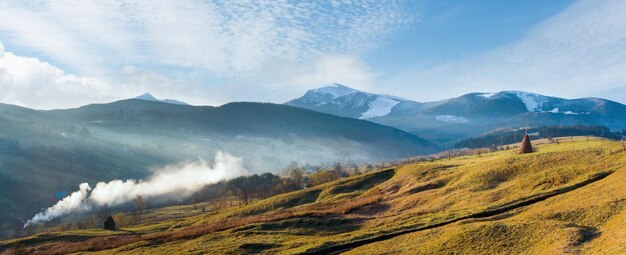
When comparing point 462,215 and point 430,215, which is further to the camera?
point 430,215

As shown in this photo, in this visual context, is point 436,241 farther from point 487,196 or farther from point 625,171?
point 625,171

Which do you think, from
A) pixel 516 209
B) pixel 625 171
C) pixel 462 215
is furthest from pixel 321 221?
pixel 625 171

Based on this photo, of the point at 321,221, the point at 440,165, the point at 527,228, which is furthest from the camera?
the point at 440,165

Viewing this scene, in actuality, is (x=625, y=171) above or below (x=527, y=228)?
above

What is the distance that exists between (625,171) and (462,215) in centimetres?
2157

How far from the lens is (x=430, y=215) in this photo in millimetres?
60094

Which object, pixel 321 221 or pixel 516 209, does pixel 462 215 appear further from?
pixel 321 221

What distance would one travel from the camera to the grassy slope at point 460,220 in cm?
4184

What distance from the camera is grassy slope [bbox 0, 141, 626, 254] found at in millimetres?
41844

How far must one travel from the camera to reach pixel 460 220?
173 ft

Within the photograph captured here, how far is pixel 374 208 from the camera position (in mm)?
77938

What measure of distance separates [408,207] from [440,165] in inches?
1238

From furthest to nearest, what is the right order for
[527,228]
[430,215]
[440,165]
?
[440,165] → [430,215] → [527,228]

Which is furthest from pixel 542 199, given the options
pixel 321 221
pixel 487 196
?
pixel 321 221
